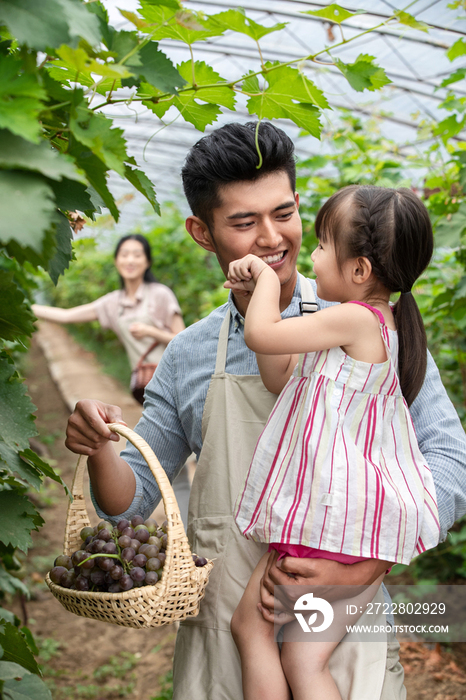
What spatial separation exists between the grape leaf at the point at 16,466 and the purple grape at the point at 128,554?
1.25 feet

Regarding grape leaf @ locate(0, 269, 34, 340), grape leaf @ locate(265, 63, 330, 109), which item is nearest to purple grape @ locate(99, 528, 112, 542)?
grape leaf @ locate(0, 269, 34, 340)

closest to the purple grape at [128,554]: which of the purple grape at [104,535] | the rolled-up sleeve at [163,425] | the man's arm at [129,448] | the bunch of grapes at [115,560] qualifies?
the bunch of grapes at [115,560]

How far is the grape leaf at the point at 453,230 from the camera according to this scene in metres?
2.75

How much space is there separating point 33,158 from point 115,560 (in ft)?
3.10

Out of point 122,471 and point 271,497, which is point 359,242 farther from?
point 122,471

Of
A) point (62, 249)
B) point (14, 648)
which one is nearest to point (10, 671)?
point (14, 648)

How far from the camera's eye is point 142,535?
138 cm

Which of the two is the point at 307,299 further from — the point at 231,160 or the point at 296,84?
the point at 296,84

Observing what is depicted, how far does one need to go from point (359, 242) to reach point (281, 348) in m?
0.36

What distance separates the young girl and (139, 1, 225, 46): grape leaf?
59cm

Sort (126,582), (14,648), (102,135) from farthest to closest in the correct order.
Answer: (126,582) < (14,648) < (102,135)

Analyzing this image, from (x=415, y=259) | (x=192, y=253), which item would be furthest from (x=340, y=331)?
(x=192, y=253)

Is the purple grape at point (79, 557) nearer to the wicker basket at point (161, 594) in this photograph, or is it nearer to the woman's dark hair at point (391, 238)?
the wicker basket at point (161, 594)

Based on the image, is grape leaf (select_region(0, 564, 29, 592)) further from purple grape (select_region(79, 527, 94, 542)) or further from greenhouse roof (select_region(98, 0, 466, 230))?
greenhouse roof (select_region(98, 0, 466, 230))
